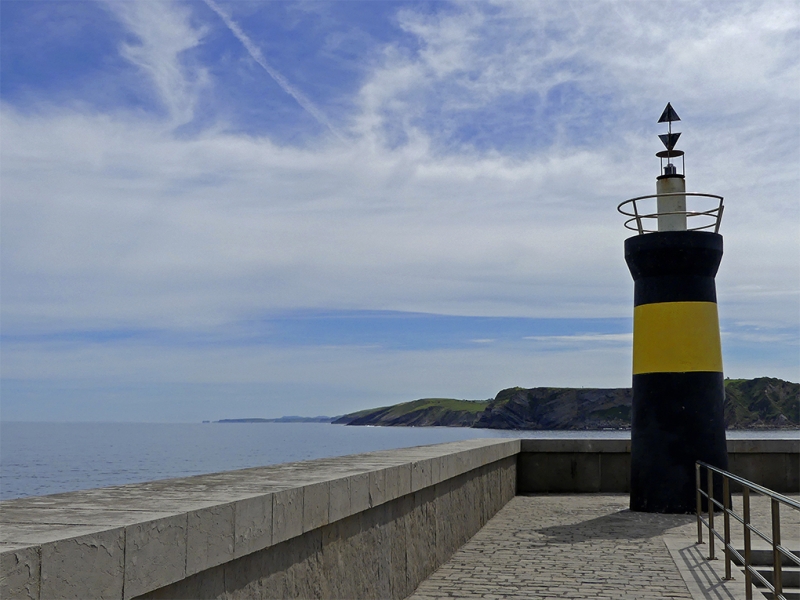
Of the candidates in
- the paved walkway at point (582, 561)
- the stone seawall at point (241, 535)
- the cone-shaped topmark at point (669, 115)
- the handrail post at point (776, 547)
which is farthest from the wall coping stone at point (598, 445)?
the handrail post at point (776, 547)

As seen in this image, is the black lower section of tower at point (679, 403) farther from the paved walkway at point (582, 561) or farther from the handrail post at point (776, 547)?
the handrail post at point (776, 547)

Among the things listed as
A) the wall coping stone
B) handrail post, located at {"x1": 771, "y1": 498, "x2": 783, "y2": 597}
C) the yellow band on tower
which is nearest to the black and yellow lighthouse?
the yellow band on tower

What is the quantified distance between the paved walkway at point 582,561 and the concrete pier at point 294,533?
0.14 feet

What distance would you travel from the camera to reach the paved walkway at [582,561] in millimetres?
6773

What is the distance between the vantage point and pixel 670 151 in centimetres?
1237

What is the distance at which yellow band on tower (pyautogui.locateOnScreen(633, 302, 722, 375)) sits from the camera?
11.2 metres

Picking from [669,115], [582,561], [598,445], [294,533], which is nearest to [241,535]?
[294,533]

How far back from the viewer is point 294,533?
430 centimetres

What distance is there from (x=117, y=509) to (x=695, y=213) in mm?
10022

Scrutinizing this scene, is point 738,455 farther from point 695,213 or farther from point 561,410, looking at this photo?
point 561,410

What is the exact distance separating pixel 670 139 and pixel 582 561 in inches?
274

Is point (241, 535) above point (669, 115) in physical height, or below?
below

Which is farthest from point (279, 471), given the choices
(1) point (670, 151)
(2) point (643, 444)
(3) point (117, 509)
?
(1) point (670, 151)

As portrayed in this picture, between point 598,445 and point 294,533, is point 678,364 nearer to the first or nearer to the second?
point 598,445
